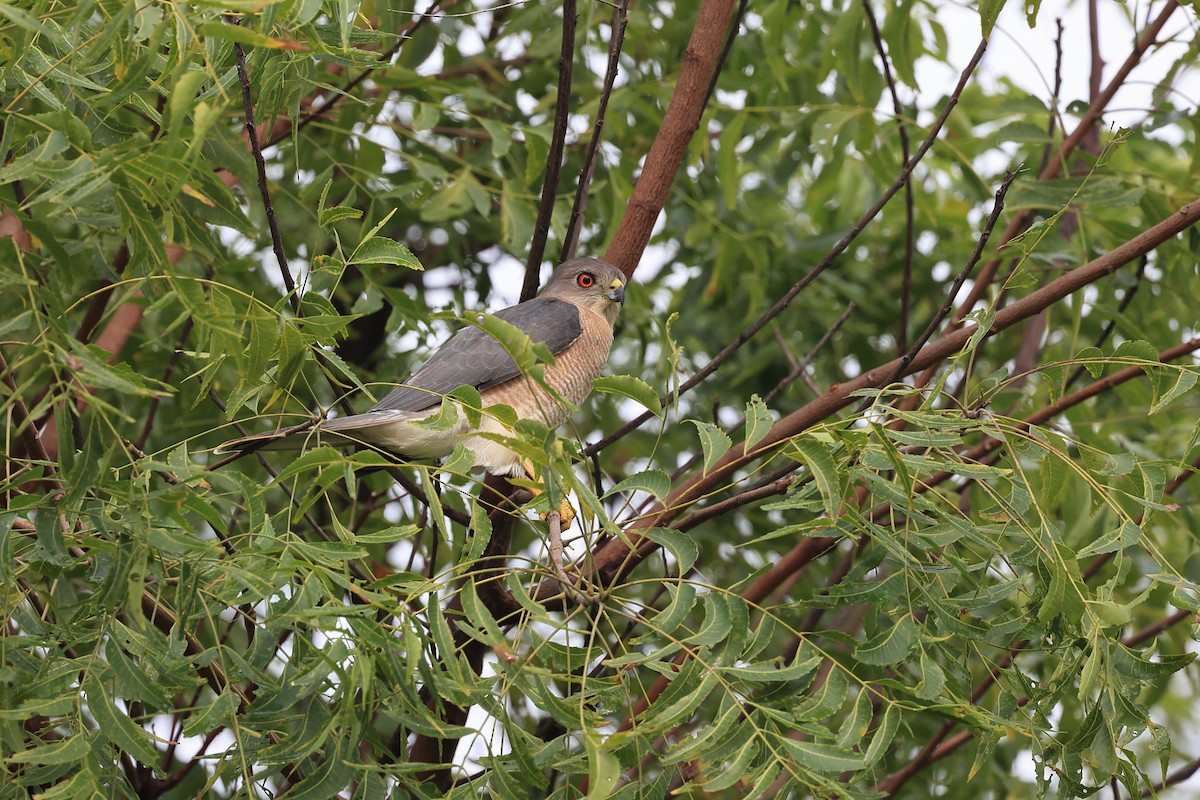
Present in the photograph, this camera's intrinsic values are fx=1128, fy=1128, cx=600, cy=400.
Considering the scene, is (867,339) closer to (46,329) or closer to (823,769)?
(823,769)

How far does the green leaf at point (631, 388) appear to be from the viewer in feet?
7.64

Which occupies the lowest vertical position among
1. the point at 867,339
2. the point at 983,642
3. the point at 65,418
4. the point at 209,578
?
the point at 867,339

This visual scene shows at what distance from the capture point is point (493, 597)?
142 inches

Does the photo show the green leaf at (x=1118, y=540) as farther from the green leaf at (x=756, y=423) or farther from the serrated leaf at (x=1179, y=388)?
the green leaf at (x=756, y=423)

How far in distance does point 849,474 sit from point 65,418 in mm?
1542

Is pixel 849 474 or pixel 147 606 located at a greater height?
pixel 849 474

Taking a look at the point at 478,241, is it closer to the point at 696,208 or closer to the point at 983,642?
the point at 696,208

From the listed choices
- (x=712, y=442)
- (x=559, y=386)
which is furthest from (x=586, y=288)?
(x=712, y=442)

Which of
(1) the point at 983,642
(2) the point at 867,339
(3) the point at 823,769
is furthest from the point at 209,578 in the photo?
(2) the point at 867,339

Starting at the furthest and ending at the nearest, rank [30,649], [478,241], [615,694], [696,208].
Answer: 1. [478,241]
2. [696,208]
3. [30,649]
4. [615,694]

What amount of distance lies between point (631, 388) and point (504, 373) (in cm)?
238

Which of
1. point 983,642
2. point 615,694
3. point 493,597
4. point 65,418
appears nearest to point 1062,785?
point 983,642

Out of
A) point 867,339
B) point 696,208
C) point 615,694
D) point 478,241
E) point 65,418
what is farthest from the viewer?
point 867,339

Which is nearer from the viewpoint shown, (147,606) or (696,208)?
(147,606)
